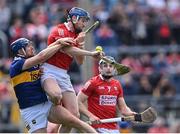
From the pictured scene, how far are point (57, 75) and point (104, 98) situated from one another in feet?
4.91

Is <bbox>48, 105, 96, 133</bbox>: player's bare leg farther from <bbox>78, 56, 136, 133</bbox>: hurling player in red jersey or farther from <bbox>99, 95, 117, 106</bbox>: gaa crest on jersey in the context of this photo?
<bbox>99, 95, 117, 106</bbox>: gaa crest on jersey

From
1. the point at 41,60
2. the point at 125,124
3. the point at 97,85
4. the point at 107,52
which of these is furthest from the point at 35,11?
the point at 41,60

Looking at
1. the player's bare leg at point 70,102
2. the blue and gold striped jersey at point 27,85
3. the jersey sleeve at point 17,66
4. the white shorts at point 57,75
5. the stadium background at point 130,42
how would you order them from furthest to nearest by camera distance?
the stadium background at point 130,42 → the player's bare leg at point 70,102 → the white shorts at point 57,75 → the blue and gold striped jersey at point 27,85 → the jersey sleeve at point 17,66

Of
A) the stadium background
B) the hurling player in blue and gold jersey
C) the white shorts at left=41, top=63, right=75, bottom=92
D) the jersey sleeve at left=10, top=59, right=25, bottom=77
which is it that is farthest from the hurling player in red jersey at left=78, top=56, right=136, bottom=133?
the stadium background

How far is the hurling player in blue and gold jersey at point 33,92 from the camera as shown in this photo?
1523 cm

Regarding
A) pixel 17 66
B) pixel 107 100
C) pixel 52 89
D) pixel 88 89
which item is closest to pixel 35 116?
pixel 52 89

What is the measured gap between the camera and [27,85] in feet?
50.4

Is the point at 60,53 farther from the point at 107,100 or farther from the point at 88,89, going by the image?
the point at 107,100

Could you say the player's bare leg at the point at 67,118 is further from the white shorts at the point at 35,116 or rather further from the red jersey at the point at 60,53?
the red jersey at the point at 60,53

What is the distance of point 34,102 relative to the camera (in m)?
15.4

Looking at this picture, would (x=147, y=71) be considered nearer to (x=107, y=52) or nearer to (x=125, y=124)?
(x=107, y=52)

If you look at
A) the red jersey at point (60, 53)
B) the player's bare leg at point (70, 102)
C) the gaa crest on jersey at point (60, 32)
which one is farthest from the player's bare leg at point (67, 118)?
the gaa crest on jersey at point (60, 32)

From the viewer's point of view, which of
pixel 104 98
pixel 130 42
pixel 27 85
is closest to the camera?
pixel 27 85

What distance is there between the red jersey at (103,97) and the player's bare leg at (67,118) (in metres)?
1.26
